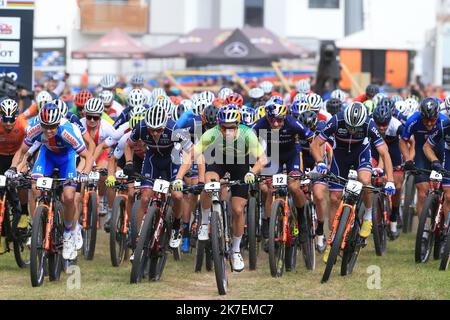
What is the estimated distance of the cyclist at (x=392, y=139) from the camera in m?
16.0

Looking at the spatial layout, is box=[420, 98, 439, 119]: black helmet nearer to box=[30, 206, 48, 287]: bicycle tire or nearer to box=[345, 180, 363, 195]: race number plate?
box=[345, 180, 363, 195]: race number plate

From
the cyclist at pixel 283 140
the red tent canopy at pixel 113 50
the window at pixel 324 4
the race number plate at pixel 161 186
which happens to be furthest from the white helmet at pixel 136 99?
the window at pixel 324 4

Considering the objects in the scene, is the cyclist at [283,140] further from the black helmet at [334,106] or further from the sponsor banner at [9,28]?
the sponsor banner at [9,28]

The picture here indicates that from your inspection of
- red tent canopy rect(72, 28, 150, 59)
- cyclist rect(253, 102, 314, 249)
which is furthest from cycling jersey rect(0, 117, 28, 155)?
red tent canopy rect(72, 28, 150, 59)

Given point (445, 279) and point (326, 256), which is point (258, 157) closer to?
point (326, 256)

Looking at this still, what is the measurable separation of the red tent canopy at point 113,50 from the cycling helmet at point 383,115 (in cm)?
2671

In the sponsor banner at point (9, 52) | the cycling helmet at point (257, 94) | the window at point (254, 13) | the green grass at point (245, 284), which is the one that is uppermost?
the window at point (254, 13)

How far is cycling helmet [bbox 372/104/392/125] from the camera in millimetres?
15930

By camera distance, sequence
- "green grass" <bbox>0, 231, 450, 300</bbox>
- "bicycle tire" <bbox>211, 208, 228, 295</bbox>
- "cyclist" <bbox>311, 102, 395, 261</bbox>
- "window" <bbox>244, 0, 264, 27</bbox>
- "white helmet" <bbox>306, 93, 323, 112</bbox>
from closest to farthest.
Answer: "bicycle tire" <bbox>211, 208, 228, 295</bbox>
"green grass" <bbox>0, 231, 450, 300</bbox>
"cyclist" <bbox>311, 102, 395, 261</bbox>
"white helmet" <bbox>306, 93, 323, 112</bbox>
"window" <bbox>244, 0, 264, 27</bbox>

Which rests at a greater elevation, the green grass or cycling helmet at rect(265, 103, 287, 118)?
cycling helmet at rect(265, 103, 287, 118)

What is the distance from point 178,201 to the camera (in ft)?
44.7

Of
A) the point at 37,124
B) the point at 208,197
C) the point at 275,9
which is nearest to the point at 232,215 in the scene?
the point at 208,197

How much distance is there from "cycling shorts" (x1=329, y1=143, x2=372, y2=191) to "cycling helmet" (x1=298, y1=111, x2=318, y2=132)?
61 cm

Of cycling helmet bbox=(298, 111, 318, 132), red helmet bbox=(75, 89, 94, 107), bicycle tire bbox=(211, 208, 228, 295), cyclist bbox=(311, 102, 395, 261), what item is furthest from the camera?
red helmet bbox=(75, 89, 94, 107)
